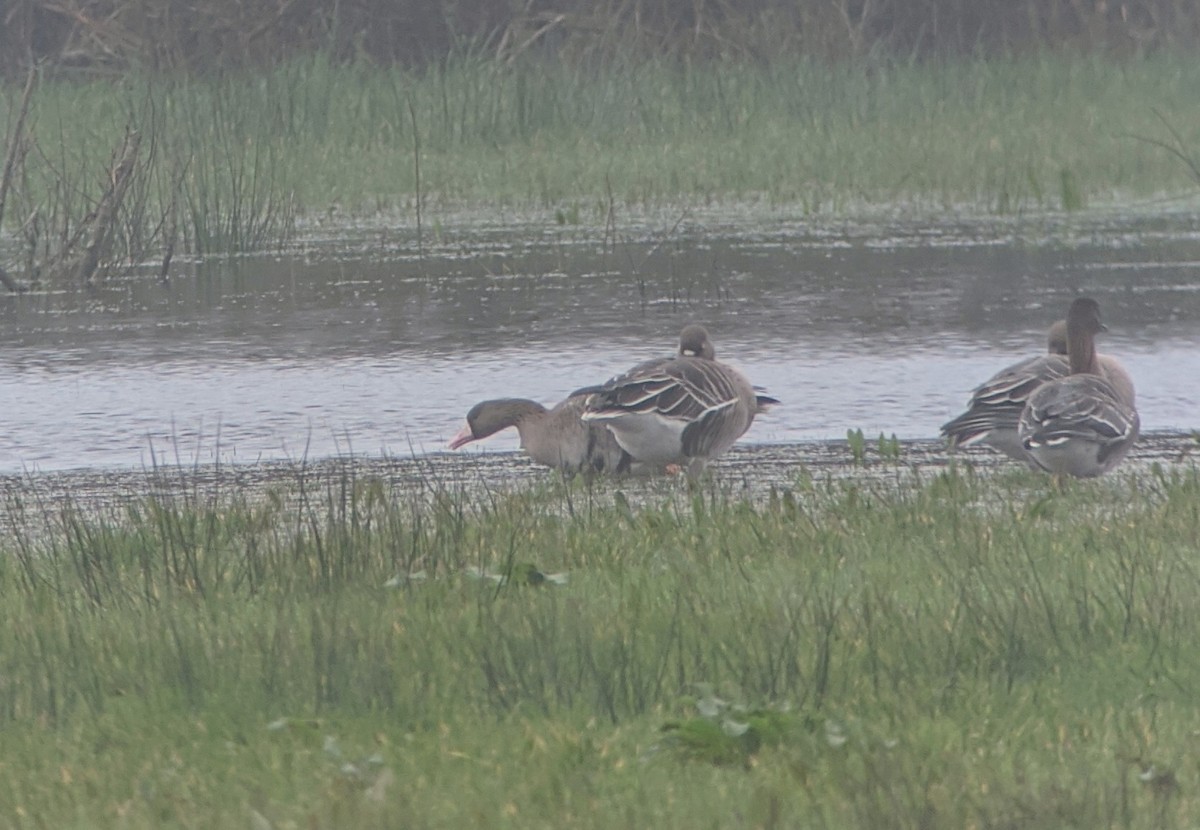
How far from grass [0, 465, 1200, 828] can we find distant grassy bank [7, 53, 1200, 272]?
9604mm

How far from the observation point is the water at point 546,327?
375 inches

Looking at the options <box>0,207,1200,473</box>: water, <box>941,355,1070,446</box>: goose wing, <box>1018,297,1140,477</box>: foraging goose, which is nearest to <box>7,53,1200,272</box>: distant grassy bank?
<box>0,207,1200,473</box>: water

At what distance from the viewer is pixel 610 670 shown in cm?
475

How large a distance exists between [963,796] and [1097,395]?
3.98 meters

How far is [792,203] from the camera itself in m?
17.8

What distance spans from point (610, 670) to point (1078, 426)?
10.2 ft

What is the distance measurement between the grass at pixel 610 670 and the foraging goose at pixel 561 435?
1.57m

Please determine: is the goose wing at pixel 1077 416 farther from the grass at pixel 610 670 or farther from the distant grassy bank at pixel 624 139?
the distant grassy bank at pixel 624 139

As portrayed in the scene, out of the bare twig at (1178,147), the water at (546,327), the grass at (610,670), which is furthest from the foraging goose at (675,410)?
the bare twig at (1178,147)

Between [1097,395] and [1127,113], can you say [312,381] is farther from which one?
[1127,113]

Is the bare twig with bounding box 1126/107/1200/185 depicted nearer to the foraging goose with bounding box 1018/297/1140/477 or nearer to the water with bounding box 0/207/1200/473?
the water with bounding box 0/207/1200/473

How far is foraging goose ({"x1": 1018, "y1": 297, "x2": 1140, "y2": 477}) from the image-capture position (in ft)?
24.2

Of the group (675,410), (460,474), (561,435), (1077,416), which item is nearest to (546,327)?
(561,435)

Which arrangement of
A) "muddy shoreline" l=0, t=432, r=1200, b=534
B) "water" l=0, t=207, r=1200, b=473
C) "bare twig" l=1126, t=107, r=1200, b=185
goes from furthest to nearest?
"bare twig" l=1126, t=107, r=1200, b=185
"water" l=0, t=207, r=1200, b=473
"muddy shoreline" l=0, t=432, r=1200, b=534
